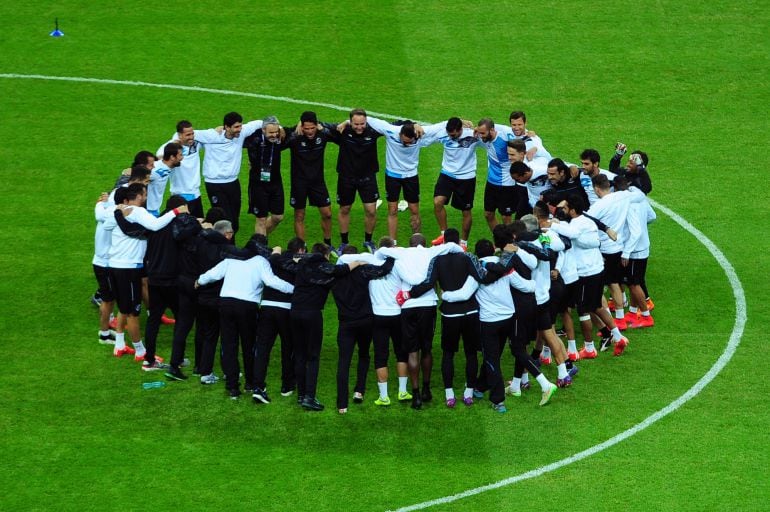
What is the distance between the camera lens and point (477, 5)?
1241 inches

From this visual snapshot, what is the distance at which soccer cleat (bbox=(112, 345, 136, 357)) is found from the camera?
1858cm

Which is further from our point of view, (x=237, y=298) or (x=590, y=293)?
(x=590, y=293)

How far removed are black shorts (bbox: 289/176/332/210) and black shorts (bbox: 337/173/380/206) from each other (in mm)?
315

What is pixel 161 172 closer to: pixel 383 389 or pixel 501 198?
pixel 383 389

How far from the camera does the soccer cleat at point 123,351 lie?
18.6 meters

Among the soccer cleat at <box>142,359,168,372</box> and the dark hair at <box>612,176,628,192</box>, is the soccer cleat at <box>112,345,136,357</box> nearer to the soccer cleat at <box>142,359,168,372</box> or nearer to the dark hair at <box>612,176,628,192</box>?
the soccer cleat at <box>142,359,168,372</box>

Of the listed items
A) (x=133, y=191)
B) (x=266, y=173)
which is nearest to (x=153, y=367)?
(x=133, y=191)

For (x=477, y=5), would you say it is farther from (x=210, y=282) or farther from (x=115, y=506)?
(x=115, y=506)

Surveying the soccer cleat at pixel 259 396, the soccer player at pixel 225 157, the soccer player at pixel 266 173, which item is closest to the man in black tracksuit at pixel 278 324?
the soccer cleat at pixel 259 396

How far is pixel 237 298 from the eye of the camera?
16984 millimetres

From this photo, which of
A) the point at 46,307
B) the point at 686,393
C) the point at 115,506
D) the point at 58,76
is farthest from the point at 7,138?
the point at 686,393

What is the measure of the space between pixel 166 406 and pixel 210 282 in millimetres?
1752

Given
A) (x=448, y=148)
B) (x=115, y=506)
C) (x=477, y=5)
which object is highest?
(x=477, y=5)

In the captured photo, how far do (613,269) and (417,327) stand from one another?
3.87m
